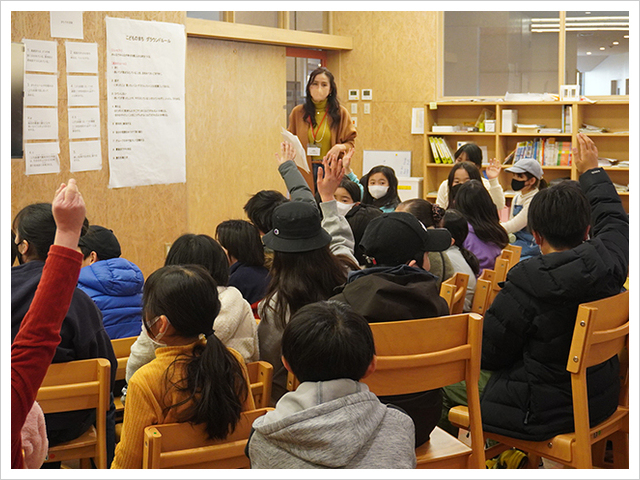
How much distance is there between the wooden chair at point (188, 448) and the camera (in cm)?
149

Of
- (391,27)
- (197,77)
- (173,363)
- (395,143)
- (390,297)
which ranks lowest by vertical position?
(173,363)

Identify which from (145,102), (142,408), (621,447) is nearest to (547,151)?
(145,102)

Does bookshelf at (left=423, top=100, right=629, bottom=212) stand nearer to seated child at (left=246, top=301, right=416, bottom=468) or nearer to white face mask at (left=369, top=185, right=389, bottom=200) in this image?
white face mask at (left=369, top=185, right=389, bottom=200)

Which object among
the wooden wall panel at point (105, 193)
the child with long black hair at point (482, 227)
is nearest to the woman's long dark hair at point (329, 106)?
the wooden wall panel at point (105, 193)

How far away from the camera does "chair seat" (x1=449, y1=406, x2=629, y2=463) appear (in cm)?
203

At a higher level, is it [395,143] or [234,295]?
[395,143]

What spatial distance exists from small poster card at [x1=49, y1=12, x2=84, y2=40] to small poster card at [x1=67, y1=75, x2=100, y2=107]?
0.27 metres

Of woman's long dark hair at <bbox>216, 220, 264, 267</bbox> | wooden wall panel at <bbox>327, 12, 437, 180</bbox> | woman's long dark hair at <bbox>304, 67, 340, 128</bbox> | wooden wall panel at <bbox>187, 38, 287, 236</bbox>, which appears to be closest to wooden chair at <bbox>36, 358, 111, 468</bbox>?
woman's long dark hair at <bbox>216, 220, 264, 267</bbox>

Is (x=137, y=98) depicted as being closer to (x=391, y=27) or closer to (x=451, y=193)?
(x=451, y=193)

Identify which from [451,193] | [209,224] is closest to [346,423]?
[451,193]

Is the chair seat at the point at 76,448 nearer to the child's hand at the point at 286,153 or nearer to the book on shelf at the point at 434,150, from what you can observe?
the child's hand at the point at 286,153

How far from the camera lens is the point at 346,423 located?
1228 millimetres

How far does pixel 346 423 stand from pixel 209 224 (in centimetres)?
554

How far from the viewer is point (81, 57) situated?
178 inches
